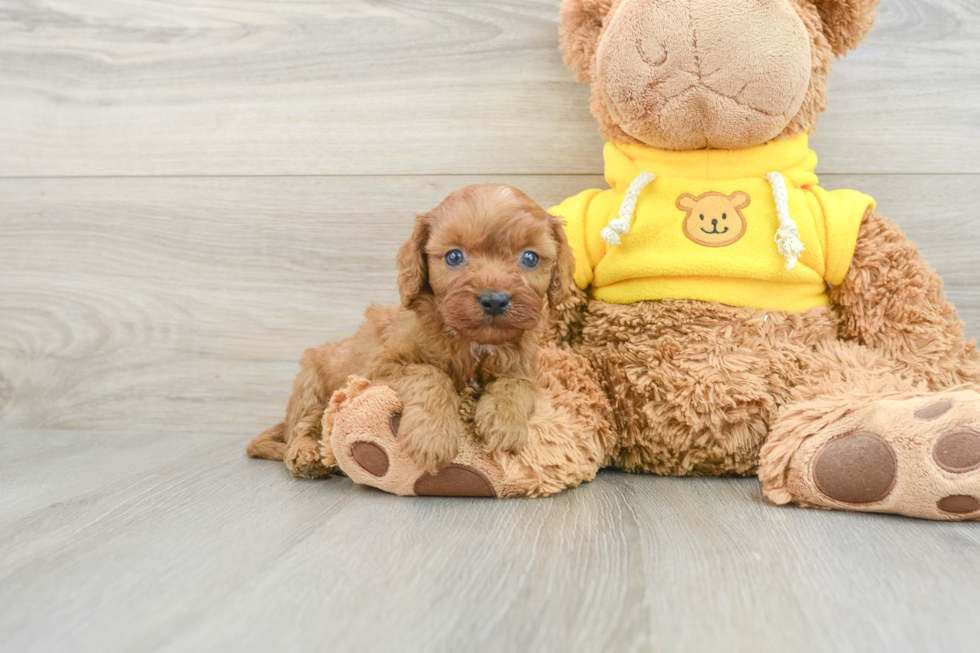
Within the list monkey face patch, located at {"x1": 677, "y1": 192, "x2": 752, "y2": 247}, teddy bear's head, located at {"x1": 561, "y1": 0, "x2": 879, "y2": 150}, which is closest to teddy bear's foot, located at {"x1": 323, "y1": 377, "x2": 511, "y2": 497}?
monkey face patch, located at {"x1": 677, "y1": 192, "x2": 752, "y2": 247}

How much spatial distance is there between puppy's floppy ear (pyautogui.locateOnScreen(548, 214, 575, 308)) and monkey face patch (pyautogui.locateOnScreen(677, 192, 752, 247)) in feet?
0.82

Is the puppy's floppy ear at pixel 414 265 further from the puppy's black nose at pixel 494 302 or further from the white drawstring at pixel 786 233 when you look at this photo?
the white drawstring at pixel 786 233

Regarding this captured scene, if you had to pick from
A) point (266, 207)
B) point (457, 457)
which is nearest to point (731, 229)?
point (457, 457)

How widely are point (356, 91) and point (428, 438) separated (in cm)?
100

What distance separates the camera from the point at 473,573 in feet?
2.80

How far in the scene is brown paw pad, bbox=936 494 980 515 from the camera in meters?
0.98

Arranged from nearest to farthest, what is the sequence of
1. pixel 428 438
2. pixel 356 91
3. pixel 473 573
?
pixel 473 573, pixel 428 438, pixel 356 91

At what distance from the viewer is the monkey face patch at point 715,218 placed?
1.29 meters

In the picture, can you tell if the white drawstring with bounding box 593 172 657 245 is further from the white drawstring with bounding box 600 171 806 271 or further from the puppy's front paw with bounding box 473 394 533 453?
the puppy's front paw with bounding box 473 394 533 453

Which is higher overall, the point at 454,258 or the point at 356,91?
the point at 356,91

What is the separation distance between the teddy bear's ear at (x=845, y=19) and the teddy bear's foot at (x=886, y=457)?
0.68 m

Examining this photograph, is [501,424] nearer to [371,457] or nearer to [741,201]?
[371,457]

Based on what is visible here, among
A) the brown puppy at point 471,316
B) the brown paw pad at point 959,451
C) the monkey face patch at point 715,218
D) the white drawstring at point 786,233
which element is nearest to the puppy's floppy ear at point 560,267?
the brown puppy at point 471,316

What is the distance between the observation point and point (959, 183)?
61.3 inches
